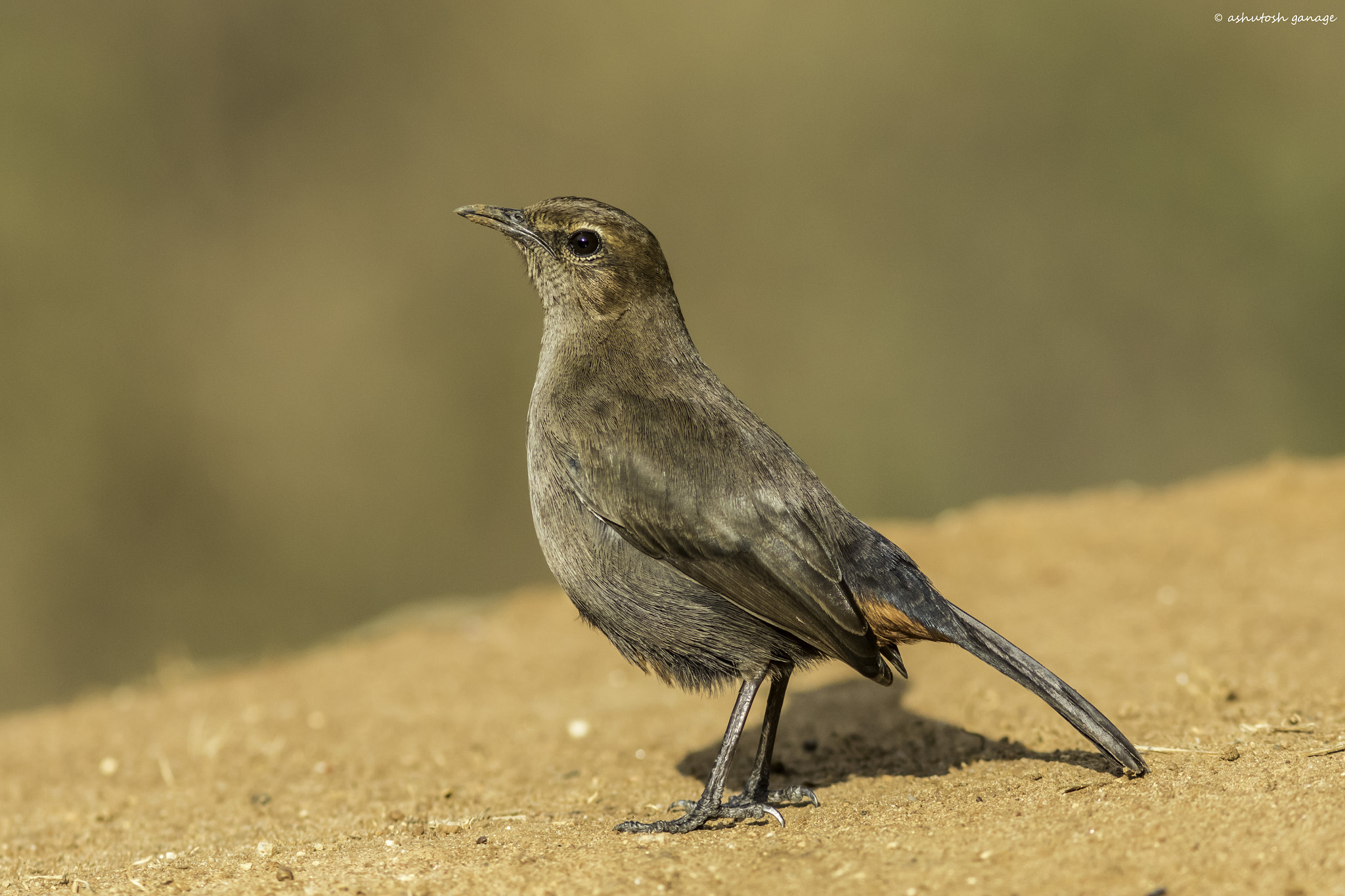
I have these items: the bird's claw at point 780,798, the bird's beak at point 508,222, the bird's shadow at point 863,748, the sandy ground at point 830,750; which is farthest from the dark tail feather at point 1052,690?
the bird's beak at point 508,222

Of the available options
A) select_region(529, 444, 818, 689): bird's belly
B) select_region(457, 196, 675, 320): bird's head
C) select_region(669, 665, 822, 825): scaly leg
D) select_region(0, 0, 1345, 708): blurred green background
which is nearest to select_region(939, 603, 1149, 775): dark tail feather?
select_region(529, 444, 818, 689): bird's belly

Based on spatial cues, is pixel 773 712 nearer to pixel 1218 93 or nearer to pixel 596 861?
pixel 596 861

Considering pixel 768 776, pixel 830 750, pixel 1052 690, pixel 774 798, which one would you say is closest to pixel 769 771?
pixel 768 776

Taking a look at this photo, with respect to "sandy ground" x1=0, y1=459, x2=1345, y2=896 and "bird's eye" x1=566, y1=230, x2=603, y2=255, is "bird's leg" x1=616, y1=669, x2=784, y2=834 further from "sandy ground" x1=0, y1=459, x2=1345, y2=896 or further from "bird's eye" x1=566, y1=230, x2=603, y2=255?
"bird's eye" x1=566, y1=230, x2=603, y2=255

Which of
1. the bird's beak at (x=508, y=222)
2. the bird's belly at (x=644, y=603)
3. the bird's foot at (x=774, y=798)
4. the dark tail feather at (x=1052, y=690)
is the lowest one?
the bird's foot at (x=774, y=798)

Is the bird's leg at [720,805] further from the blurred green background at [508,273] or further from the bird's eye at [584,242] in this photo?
the blurred green background at [508,273]

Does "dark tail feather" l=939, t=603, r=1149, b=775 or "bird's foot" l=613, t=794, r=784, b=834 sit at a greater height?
"dark tail feather" l=939, t=603, r=1149, b=775
